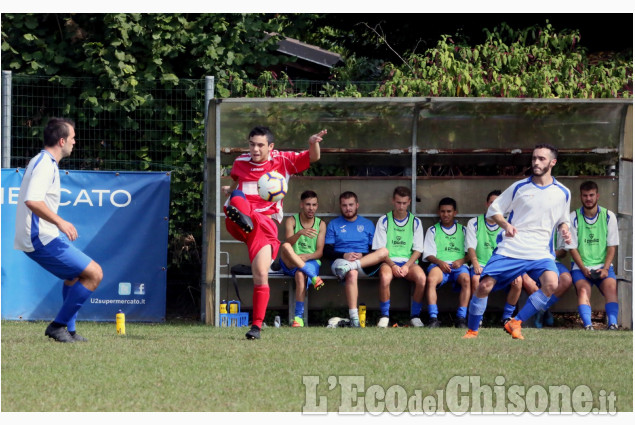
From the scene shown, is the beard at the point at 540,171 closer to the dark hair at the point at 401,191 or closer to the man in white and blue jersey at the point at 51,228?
the dark hair at the point at 401,191

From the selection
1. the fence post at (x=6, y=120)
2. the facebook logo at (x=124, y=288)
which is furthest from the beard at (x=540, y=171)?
the fence post at (x=6, y=120)

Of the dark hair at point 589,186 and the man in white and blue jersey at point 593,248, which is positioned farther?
the dark hair at point 589,186

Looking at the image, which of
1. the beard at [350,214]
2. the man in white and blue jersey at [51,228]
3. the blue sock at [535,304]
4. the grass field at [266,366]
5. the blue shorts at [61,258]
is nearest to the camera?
the grass field at [266,366]

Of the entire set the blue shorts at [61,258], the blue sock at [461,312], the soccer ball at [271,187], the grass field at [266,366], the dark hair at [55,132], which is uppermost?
the dark hair at [55,132]

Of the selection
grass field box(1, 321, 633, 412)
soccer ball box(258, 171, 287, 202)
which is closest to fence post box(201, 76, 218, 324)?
grass field box(1, 321, 633, 412)

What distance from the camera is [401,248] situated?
12.5 metres

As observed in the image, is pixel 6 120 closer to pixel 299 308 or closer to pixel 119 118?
pixel 119 118

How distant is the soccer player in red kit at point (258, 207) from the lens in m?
9.44

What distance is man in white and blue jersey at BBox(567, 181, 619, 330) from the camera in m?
12.0

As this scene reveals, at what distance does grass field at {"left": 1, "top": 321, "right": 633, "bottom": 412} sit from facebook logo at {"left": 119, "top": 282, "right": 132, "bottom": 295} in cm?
196

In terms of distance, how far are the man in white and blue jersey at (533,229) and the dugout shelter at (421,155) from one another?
2724 millimetres

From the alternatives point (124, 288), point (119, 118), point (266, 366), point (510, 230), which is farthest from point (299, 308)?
point (266, 366)

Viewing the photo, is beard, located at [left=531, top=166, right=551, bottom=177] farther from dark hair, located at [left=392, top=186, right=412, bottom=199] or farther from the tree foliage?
the tree foliage

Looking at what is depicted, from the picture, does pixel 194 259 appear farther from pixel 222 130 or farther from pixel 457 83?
pixel 457 83
